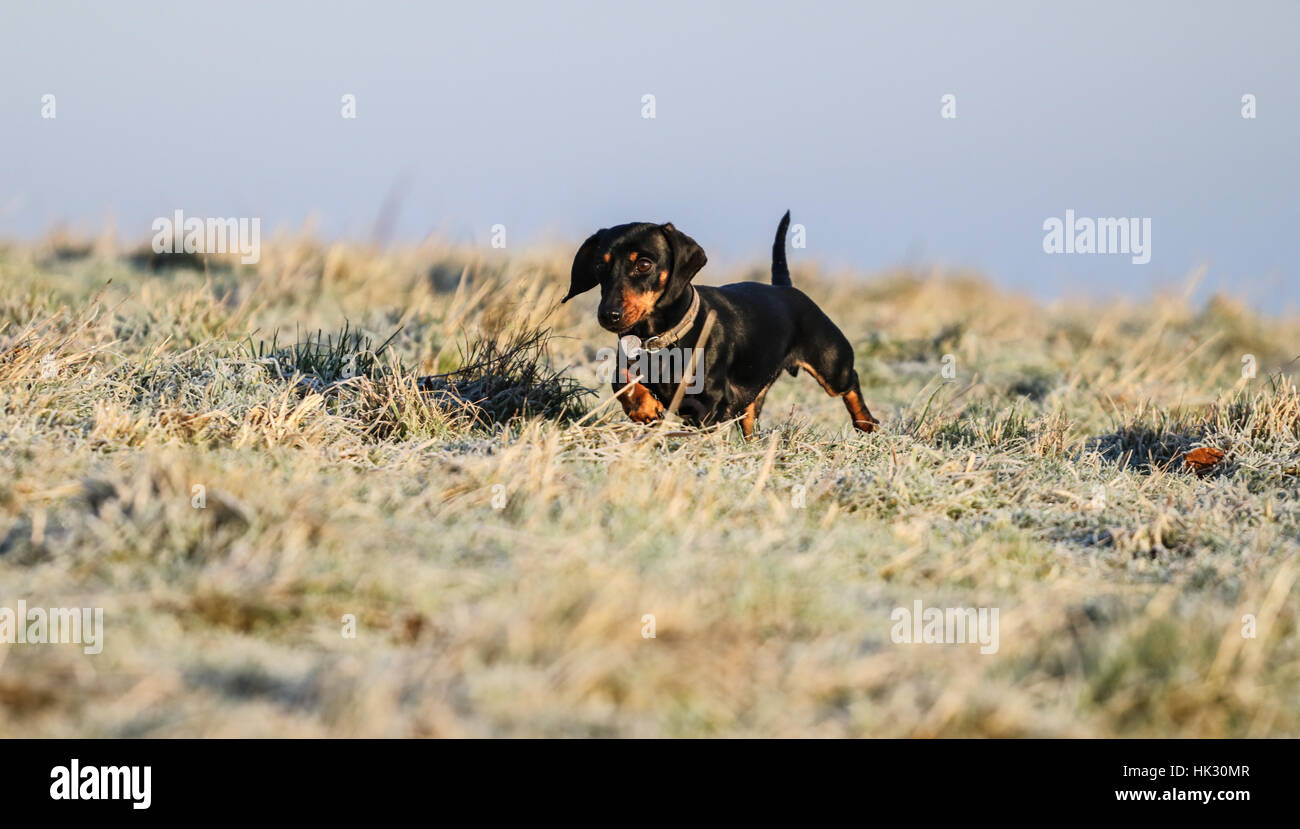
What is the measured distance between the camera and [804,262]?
451 inches

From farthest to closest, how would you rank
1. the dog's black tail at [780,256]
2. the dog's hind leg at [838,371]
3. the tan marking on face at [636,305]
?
the dog's black tail at [780,256] → the dog's hind leg at [838,371] → the tan marking on face at [636,305]

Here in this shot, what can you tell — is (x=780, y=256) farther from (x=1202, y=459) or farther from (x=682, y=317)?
(x=1202, y=459)

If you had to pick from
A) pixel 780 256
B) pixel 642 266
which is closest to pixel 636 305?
pixel 642 266

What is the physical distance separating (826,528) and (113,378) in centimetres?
264

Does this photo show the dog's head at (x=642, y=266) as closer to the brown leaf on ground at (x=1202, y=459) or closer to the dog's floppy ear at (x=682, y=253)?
the dog's floppy ear at (x=682, y=253)

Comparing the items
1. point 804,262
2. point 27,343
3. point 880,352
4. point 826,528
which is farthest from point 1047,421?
point 804,262

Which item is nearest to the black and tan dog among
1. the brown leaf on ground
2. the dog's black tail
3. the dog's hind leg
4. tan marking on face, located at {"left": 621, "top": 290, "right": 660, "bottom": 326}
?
tan marking on face, located at {"left": 621, "top": 290, "right": 660, "bottom": 326}

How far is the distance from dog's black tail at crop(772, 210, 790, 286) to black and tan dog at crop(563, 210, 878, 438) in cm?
58

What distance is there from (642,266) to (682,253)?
195 millimetres

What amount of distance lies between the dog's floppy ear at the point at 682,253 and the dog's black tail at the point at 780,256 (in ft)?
4.48

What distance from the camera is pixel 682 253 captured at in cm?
467

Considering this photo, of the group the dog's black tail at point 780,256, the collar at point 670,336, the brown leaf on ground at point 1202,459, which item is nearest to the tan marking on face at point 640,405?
the collar at point 670,336

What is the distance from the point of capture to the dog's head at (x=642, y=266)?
14.8 feet
